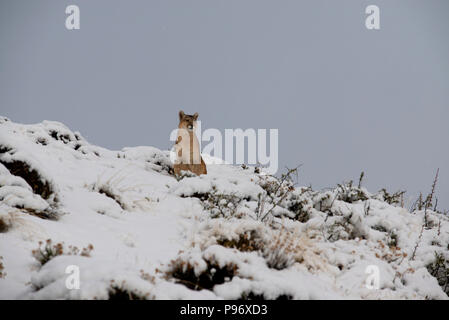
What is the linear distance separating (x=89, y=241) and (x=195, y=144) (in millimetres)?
7399

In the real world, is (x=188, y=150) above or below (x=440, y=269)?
above

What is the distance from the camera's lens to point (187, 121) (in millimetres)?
11508

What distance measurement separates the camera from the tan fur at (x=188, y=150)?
34.0ft

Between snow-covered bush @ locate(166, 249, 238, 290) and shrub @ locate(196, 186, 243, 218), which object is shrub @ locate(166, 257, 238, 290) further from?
shrub @ locate(196, 186, 243, 218)

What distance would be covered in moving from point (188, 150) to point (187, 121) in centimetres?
139

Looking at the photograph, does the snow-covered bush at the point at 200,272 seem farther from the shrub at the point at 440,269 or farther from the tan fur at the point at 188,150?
the tan fur at the point at 188,150

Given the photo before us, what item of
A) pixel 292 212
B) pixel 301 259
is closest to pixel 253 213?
pixel 292 212

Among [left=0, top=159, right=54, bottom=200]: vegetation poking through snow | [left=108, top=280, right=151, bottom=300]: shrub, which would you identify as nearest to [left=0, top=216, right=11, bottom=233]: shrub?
[left=0, top=159, right=54, bottom=200]: vegetation poking through snow

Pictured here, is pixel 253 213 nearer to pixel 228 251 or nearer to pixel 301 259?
pixel 301 259

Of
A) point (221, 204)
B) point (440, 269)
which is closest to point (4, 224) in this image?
point (221, 204)

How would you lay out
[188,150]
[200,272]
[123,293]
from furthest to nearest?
[188,150]
[200,272]
[123,293]

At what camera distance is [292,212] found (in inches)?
242

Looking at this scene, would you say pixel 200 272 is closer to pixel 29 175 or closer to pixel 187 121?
pixel 29 175

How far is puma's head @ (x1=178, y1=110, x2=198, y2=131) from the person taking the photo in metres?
11.4
